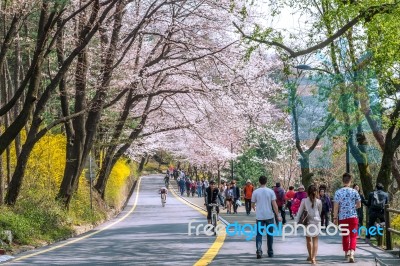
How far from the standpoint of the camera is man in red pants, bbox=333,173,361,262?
13812mm

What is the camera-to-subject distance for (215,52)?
94.4ft

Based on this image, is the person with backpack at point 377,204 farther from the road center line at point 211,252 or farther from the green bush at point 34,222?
the green bush at point 34,222

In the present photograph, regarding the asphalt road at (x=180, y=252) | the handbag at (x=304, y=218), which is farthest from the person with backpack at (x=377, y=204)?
the handbag at (x=304, y=218)

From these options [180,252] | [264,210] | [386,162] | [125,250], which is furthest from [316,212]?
[386,162]

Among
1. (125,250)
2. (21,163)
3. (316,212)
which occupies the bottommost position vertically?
(125,250)

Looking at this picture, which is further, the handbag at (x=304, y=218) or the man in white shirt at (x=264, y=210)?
the man in white shirt at (x=264, y=210)

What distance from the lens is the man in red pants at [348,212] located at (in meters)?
13.8

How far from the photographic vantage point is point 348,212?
13914mm

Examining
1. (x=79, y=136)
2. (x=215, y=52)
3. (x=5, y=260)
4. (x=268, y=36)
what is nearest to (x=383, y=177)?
(x=268, y=36)

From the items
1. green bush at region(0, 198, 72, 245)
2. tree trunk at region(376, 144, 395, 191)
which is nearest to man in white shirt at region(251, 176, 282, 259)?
green bush at region(0, 198, 72, 245)

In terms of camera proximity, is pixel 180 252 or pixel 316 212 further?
pixel 180 252

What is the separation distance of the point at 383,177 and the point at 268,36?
7.22m

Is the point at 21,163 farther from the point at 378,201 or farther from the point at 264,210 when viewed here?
the point at 378,201

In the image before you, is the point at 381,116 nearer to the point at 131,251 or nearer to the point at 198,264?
the point at 131,251
